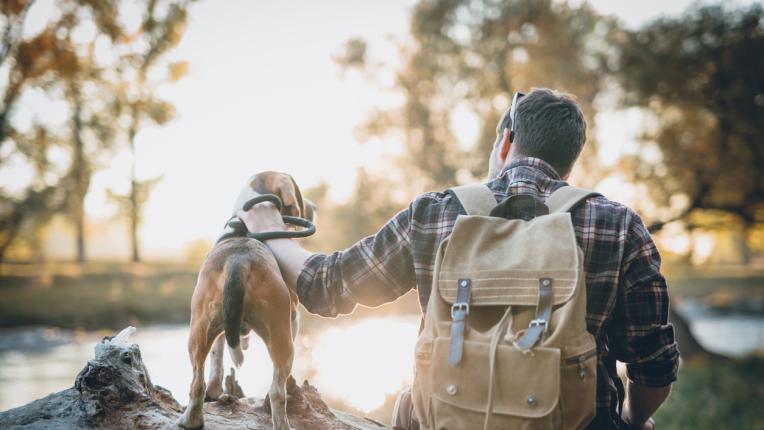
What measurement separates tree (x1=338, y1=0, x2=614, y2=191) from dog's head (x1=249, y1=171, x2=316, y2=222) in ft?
29.9

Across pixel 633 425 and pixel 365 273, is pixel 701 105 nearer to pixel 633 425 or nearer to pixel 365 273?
pixel 633 425

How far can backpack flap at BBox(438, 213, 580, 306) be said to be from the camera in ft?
6.53

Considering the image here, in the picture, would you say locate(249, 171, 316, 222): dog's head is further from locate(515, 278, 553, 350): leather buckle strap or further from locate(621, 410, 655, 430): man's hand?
locate(621, 410, 655, 430): man's hand

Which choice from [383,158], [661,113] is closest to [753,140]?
[661,113]

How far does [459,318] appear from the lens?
79.4 inches

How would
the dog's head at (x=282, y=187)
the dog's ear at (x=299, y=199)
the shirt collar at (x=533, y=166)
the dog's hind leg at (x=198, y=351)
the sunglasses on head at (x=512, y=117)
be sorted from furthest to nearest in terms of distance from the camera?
the dog's ear at (x=299, y=199) → the dog's head at (x=282, y=187) → the dog's hind leg at (x=198, y=351) → the sunglasses on head at (x=512, y=117) → the shirt collar at (x=533, y=166)

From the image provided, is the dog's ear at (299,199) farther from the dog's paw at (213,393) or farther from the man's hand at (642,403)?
the man's hand at (642,403)

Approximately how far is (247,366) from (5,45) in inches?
359

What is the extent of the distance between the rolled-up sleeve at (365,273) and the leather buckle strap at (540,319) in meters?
0.56

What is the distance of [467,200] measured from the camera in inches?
89.4

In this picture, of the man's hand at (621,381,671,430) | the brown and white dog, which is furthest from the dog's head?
the man's hand at (621,381,671,430)

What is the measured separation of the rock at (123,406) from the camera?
112 inches

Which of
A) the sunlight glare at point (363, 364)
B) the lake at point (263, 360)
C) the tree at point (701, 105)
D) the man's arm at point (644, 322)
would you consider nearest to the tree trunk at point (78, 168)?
the lake at point (263, 360)

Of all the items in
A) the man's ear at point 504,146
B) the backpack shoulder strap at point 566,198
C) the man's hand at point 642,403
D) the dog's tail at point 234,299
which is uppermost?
the man's ear at point 504,146
